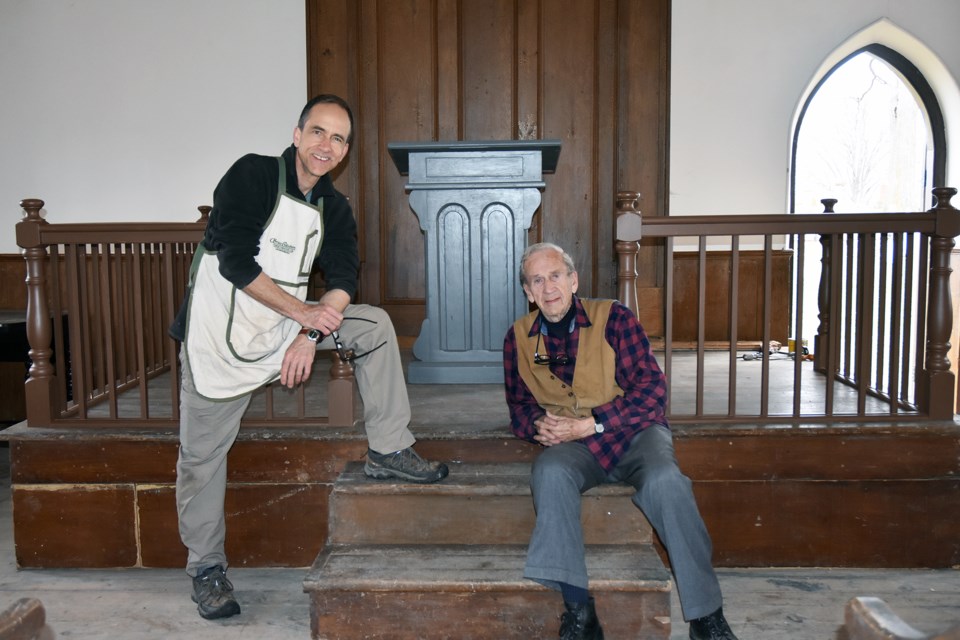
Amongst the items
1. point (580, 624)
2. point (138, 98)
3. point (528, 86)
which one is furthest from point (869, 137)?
point (138, 98)

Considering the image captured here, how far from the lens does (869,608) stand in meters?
0.78

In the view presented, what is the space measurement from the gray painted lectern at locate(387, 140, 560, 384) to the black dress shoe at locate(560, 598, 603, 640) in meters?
1.60

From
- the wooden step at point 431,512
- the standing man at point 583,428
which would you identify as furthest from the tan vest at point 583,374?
the wooden step at point 431,512

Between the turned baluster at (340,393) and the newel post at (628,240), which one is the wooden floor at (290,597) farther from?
the newel post at (628,240)

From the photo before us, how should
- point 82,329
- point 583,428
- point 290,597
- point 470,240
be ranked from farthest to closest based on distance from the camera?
point 470,240
point 82,329
point 290,597
point 583,428

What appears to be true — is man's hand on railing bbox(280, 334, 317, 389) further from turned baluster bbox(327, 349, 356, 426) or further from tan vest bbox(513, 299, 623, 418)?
tan vest bbox(513, 299, 623, 418)

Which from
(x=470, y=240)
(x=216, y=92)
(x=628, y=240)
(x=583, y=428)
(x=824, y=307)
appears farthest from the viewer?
(x=216, y=92)

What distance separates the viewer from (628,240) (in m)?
2.78

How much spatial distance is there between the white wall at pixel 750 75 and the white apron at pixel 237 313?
314 cm

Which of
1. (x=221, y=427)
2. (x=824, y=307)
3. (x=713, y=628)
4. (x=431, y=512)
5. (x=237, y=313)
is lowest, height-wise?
(x=713, y=628)

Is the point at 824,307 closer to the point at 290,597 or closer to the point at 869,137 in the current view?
the point at 869,137

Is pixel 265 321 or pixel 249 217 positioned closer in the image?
pixel 249 217

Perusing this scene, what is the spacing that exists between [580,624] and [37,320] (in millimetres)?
2138

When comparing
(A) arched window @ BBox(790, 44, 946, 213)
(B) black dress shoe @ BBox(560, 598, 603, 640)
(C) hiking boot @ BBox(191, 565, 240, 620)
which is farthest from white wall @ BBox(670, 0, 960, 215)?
(C) hiking boot @ BBox(191, 565, 240, 620)
